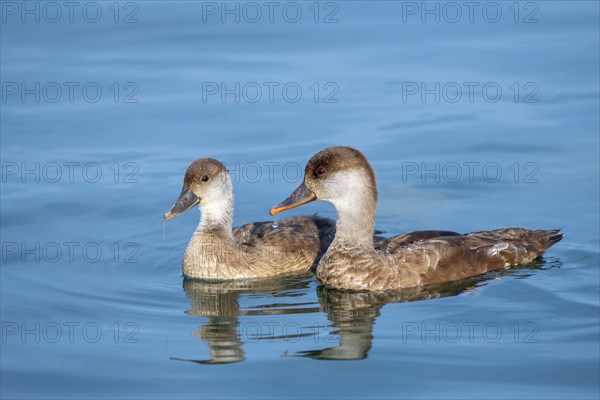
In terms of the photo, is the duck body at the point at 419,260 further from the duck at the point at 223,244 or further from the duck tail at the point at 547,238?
the duck at the point at 223,244

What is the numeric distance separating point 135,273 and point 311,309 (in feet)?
8.00

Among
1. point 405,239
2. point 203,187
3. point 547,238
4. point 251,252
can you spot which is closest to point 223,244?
point 251,252

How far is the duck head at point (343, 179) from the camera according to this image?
1309cm

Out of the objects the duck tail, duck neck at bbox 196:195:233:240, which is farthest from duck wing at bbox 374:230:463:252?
duck neck at bbox 196:195:233:240

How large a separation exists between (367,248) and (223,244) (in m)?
1.81

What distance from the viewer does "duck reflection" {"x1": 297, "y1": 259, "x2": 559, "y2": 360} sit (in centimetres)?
1124

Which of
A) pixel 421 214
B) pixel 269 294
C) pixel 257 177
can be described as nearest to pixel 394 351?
pixel 269 294

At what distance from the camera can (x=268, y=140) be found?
17.8 meters

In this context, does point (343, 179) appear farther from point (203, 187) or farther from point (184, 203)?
point (184, 203)

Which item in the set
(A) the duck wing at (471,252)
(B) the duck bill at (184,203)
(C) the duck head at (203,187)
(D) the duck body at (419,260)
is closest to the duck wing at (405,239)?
(D) the duck body at (419,260)

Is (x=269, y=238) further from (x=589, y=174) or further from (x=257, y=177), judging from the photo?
(x=589, y=174)

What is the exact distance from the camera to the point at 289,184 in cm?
1641

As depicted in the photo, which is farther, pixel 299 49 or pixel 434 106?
pixel 299 49

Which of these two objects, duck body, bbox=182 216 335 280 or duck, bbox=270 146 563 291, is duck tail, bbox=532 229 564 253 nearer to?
duck, bbox=270 146 563 291
